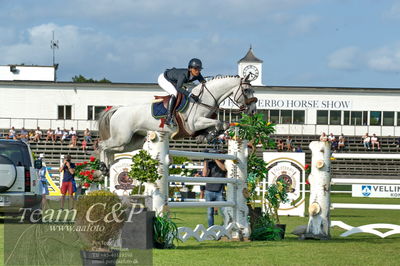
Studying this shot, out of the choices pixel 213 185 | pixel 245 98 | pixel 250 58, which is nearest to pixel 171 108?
pixel 245 98

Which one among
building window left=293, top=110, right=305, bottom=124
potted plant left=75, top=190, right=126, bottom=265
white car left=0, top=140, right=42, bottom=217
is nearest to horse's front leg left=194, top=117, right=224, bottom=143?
white car left=0, top=140, right=42, bottom=217

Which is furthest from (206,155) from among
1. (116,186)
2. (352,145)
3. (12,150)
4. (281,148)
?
(352,145)

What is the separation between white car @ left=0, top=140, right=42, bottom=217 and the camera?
14664 millimetres

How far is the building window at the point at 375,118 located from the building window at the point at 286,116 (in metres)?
5.87

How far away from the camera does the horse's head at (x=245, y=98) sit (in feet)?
50.5

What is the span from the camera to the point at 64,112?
189ft

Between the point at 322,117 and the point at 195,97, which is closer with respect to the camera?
the point at 195,97

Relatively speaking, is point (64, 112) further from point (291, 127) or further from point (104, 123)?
point (104, 123)

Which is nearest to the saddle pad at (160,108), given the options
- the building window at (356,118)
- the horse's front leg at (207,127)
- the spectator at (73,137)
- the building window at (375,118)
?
the horse's front leg at (207,127)

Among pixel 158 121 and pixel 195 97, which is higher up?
pixel 195 97

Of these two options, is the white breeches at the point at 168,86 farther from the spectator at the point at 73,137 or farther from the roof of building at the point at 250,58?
the roof of building at the point at 250,58

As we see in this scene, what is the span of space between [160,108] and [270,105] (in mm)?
43403

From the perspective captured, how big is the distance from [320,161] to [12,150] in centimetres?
Answer: 582

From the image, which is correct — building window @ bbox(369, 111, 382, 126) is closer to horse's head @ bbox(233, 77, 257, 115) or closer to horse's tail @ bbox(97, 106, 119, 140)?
horse's tail @ bbox(97, 106, 119, 140)
